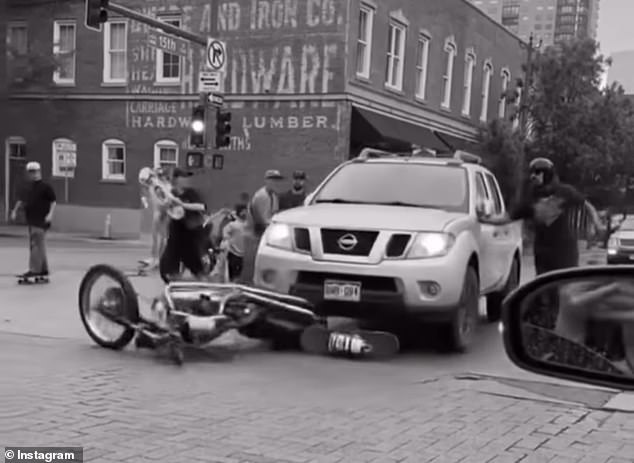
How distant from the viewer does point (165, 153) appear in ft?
82.2

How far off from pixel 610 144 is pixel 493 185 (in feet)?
59.5

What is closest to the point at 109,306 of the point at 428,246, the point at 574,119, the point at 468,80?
the point at 428,246

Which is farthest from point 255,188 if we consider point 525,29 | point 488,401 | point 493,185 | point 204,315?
point 525,29

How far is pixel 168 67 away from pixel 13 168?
24.5 ft

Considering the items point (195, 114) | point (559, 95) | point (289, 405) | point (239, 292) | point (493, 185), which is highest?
point (559, 95)

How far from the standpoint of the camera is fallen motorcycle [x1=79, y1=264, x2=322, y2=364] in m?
6.45

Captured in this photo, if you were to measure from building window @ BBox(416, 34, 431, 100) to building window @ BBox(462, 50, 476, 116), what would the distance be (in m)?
3.93

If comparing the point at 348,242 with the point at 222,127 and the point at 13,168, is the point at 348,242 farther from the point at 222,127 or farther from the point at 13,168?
the point at 13,168

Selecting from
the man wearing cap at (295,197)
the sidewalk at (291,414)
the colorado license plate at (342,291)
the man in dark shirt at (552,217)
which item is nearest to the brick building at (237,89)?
the man wearing cap at (295,197)

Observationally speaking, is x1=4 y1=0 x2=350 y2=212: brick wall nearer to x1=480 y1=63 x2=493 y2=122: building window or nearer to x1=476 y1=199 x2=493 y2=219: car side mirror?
x1=480 y1=63 x2=493 y2=122: building window

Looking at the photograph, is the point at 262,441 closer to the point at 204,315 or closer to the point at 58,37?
the point at 204,315

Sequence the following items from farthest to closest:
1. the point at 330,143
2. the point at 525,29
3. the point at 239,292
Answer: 1. the point at 525,29
2. the point at 330,143
3. the point at 239,292

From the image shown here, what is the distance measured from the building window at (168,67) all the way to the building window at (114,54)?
54.6 inches

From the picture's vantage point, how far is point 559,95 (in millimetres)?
26328
